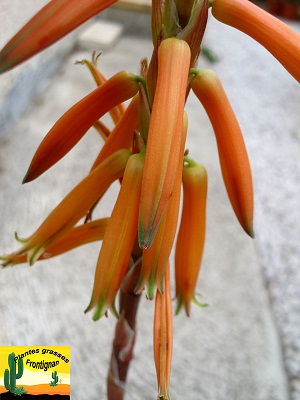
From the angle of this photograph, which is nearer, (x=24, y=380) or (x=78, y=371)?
(x=24, y=380)

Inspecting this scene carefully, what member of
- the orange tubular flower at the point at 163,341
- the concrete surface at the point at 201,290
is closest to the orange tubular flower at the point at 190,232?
the orange tubular flower at the point at 163,341

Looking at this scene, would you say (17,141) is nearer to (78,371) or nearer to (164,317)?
(78,371)

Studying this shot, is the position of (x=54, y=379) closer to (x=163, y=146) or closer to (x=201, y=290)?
(x=163, y=146)

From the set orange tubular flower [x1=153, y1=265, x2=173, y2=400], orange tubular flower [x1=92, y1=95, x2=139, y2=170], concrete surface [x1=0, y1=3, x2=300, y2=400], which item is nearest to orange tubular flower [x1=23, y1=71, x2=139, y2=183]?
orange tubular flower [x1=92, y1=95, x2=139, y2=170]

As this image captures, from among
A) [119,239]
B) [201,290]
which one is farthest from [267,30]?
[201,290]

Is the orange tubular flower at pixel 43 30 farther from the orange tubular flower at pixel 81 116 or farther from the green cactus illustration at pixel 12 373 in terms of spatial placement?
the green cactus illustration at pixel 12 373

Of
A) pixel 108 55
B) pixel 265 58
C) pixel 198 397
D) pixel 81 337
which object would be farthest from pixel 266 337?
pixel 265 58
